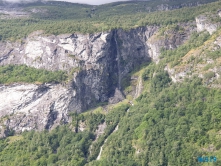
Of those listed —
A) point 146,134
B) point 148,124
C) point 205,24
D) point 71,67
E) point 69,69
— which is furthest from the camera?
point 205,24

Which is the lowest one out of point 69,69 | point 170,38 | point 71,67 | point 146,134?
point 146,134

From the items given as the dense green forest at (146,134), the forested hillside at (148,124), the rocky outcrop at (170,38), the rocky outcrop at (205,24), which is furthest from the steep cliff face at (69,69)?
the rocky outcrop at (205,24)

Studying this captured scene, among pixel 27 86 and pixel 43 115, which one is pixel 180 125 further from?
pixel 27 86

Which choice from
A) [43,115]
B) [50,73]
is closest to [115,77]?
A: [50,73]

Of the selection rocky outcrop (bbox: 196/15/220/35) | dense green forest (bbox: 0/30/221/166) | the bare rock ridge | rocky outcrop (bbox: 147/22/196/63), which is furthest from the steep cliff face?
rocky outcrop (bbox: 196/15/220/35)

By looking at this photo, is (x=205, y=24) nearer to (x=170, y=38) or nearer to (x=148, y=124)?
(x=170, y=38)

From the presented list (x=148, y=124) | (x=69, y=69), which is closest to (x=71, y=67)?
(x=69, y=69)

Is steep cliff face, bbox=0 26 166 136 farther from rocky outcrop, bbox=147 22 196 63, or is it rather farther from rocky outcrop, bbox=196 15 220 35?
rocky outcrop, bbox=196 15 220 35
